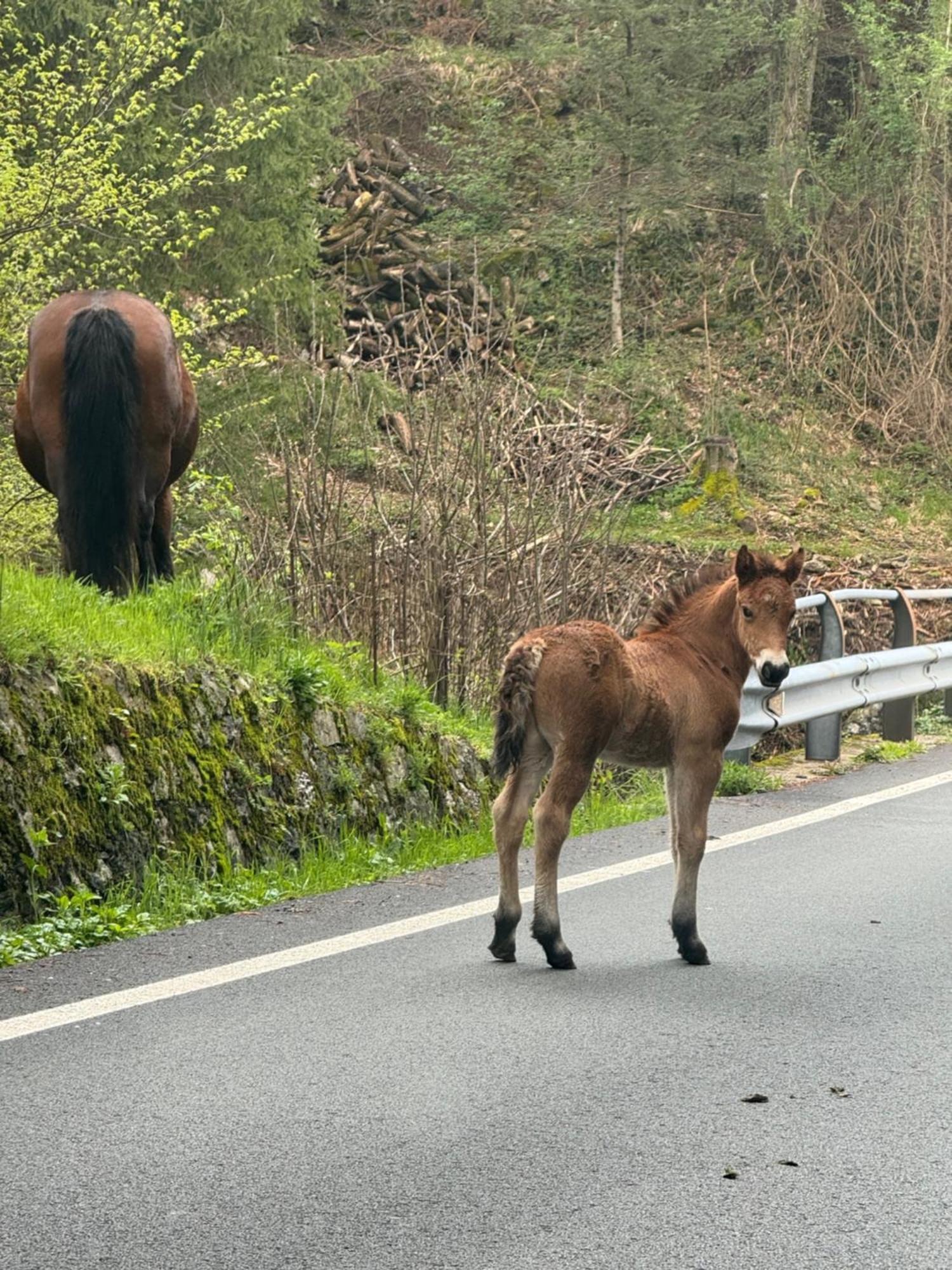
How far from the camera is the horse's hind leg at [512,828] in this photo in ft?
21.5

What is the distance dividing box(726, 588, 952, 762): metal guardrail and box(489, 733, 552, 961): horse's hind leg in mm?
3555

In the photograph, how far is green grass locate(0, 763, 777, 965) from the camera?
6.86m

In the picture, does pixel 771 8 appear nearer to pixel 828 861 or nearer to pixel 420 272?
pixel 420 272

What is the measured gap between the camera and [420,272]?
31.3 metres

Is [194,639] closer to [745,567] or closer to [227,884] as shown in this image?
[227,884]

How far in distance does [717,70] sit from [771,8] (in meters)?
1.99

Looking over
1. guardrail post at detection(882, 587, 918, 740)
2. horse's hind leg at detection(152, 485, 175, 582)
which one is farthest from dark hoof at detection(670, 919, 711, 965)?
guardrail post at detection(882, 587, 918, 740)

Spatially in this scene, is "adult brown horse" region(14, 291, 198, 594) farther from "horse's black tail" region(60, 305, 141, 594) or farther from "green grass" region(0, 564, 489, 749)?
"green grass" region(0, 564, 489, 749)

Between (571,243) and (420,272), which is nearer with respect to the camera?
(420,272)

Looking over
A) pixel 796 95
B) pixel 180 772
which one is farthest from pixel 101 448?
pixel 796 95

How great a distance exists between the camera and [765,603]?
6758 millimetres

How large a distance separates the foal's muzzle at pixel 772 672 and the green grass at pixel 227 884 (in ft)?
8.06

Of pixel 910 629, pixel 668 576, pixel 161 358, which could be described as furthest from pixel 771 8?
pixel 161 358

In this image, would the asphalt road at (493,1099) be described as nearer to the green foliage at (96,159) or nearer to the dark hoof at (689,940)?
the dark hoof at (689,940)
